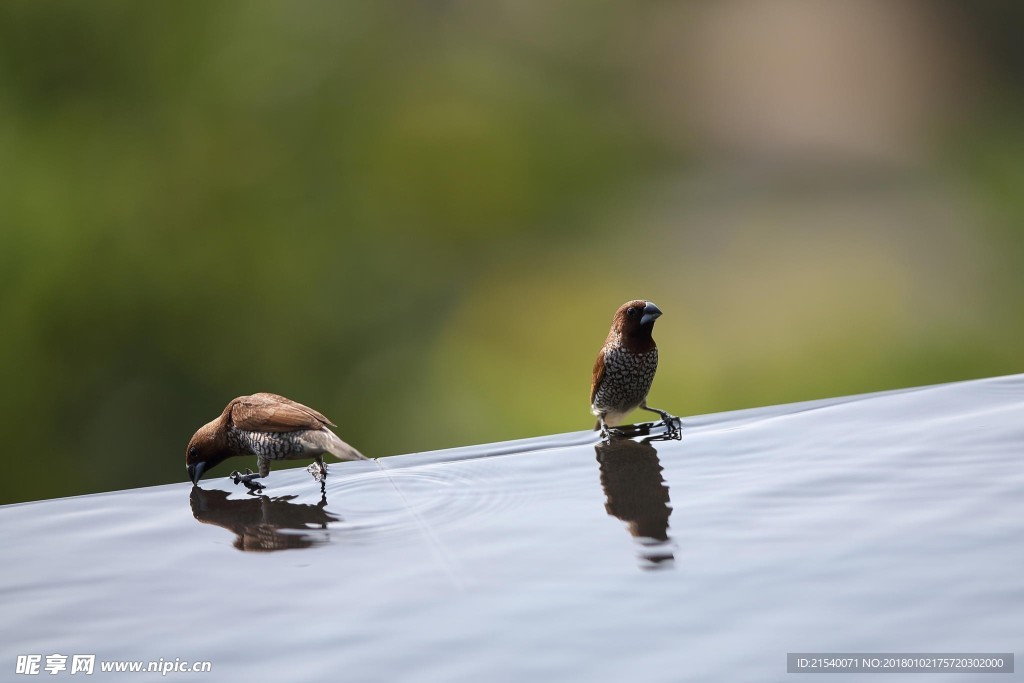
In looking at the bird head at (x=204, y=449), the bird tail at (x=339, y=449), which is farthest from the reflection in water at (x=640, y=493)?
the bird head at (x=204, y=449)

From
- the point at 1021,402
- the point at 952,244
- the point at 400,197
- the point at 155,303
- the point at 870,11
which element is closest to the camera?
the point at 1021,402

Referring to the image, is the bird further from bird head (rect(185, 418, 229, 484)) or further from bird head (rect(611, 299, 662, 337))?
bird head (rect(185, 418, 229, 484))

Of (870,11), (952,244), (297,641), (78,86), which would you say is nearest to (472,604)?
(297,641)

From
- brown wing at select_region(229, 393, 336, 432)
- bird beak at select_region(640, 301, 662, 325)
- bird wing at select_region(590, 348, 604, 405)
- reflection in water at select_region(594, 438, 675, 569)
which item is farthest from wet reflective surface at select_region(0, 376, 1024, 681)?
bird wing at select_region(590, 348, 604, 405)

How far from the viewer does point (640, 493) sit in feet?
8.79

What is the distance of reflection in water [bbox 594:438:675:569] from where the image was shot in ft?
7.45

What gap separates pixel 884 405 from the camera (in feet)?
11.2

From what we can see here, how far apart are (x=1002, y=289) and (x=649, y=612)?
8.58 meters

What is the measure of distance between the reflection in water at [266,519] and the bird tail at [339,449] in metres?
0.13

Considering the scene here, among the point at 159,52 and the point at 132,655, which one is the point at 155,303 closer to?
the point at 159,52

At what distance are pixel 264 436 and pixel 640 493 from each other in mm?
1110

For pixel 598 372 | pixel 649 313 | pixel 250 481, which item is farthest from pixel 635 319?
pixel 250 481

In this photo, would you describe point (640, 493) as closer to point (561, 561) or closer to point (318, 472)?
point (561, 561)

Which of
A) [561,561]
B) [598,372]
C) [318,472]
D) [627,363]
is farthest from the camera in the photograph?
[598,372]
